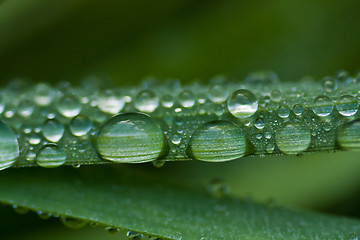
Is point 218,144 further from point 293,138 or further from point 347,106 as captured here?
point 347,106

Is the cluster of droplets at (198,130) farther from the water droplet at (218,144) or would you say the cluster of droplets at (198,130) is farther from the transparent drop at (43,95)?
the transparent drop at (43,95)

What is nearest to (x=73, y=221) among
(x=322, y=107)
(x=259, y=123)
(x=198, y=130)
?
(x=198, y=130)

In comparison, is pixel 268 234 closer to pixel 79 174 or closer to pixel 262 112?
pixel 262 112

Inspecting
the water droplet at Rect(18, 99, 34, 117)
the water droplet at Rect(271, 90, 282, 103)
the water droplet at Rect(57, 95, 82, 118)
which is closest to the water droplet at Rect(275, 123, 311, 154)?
the water droplet at Rect(271, 90, 282, 103)

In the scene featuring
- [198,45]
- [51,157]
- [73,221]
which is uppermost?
[198,45]

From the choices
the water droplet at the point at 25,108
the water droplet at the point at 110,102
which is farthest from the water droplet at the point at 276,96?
the water droplet at the point at 25,108

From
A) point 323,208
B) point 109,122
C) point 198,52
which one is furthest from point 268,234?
point 198,52
